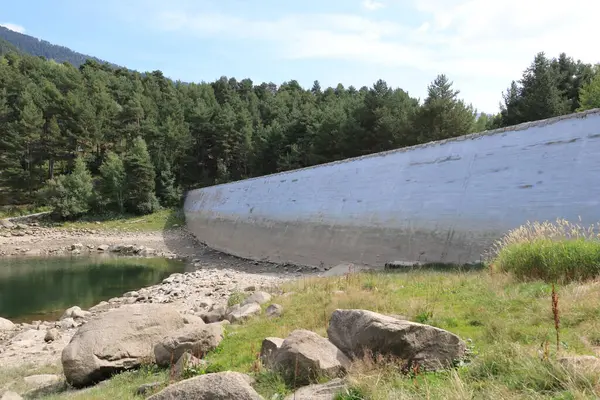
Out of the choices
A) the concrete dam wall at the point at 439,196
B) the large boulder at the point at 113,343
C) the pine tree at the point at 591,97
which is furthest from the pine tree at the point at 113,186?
the pine tree at the point at 591,97

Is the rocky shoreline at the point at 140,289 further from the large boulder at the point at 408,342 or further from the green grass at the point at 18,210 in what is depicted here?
the large boulder at the point at 408,342

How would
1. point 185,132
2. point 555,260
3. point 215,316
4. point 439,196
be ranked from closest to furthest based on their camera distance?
point 555,260 → point 215,316 → point 439,196 → point 185,132

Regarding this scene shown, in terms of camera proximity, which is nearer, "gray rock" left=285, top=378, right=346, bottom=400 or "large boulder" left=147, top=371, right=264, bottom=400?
"large boulder" left=147, top=371, right=264, bottom=400

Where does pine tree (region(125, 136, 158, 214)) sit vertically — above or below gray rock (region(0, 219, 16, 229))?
above

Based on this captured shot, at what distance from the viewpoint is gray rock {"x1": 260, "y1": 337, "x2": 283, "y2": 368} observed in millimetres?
5057

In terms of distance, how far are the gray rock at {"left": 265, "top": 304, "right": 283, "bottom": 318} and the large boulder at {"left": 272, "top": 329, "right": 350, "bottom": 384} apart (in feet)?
11.1

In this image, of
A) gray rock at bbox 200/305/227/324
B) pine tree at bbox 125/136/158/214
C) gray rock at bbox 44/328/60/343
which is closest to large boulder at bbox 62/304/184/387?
gray rock at bbox 200/305/227/324

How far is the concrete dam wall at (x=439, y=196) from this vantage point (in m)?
12.3

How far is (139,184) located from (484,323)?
151ft

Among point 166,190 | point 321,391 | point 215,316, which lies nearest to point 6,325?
point 215,316

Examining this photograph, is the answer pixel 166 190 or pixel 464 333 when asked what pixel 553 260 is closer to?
pixel 464 333

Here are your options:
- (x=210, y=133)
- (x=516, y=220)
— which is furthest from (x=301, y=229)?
(x=210, y=133)

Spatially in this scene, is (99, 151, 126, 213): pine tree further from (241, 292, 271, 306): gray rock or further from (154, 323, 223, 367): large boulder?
(154, 323, 223, 367): large boulder

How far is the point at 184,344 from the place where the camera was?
6305 millimetres
